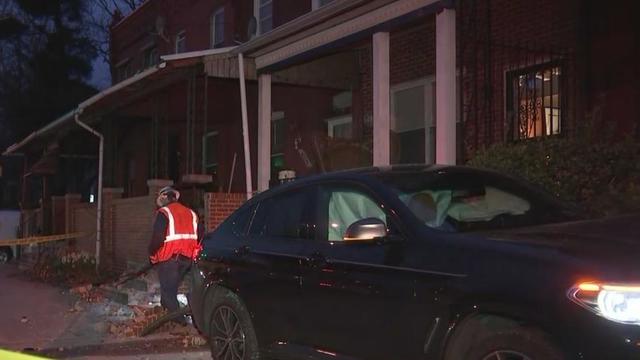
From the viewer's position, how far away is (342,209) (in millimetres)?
5398

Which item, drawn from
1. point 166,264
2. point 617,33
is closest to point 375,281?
point 166,264

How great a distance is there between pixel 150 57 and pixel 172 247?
655 inches

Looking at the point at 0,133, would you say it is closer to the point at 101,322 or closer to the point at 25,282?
the point at 25,282

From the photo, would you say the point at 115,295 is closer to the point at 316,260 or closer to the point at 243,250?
the point at 243,250

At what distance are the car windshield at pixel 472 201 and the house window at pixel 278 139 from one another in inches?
452

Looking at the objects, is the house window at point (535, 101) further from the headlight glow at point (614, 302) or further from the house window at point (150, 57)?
the house window at point (150, 57)

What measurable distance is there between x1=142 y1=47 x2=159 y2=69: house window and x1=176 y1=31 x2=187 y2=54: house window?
199 centimetres

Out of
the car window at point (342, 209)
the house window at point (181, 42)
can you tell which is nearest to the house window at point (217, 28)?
the house window at point (181, 42)

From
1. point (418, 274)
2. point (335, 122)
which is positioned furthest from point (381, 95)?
point (418, 274)

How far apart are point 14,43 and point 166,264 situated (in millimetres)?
30692

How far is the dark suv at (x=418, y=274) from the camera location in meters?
3.57

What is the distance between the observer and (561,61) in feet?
32.4

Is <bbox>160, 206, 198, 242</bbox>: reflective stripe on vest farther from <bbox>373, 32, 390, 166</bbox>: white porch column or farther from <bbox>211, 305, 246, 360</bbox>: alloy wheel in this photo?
<bbox>211, 305, 246, 360</bbox>: alloy wheel

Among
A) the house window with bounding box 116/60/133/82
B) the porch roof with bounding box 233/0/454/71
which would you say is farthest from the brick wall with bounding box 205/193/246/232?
the house window with bounding box 116/60/133/82
